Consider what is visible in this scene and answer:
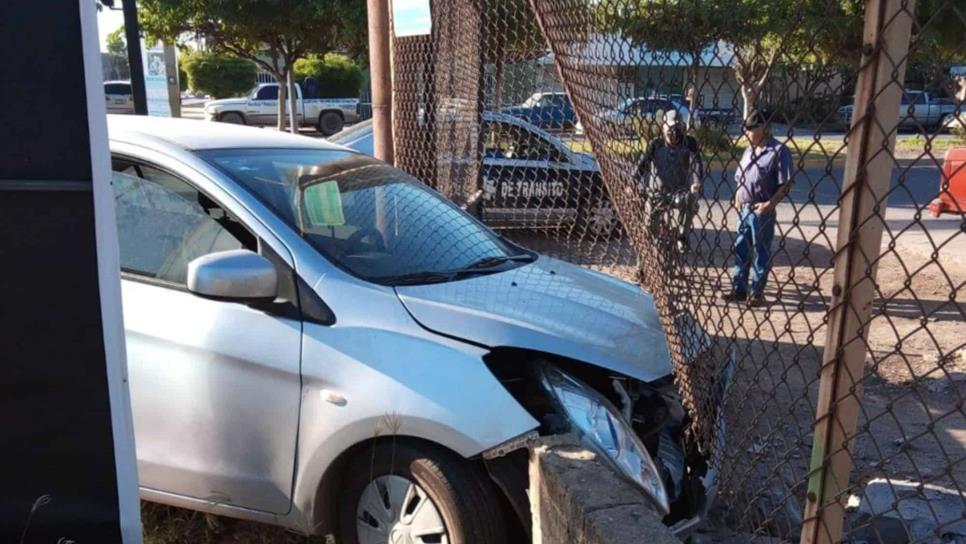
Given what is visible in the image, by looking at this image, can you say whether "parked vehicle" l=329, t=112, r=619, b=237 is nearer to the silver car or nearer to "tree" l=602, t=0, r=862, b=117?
the silver car

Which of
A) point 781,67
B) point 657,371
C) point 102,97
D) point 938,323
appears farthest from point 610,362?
point 938,323

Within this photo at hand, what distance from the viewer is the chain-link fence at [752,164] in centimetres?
171

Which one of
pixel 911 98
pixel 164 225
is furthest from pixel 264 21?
pixel 911 98

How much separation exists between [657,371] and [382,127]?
2.80 metres

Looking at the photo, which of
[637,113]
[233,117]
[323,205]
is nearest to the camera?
[637,113]

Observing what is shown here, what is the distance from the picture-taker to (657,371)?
3.19 meters

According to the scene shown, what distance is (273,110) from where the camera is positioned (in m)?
29.2

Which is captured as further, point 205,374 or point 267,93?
point 267,93

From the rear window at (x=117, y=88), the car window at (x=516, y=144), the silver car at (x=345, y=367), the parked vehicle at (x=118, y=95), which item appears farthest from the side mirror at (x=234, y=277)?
the rear window at (x=117, y=88)

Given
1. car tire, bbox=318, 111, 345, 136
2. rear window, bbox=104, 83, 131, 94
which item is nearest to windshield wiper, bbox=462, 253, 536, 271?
car tire, bbox=318, 111, 345, 136

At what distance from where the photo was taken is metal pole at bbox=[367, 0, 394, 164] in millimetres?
5039

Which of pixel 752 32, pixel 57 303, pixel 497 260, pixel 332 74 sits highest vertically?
pixel 332 74

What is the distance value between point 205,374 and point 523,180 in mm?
3938

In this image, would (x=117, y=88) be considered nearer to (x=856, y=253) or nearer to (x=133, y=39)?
(x=133, y=39)
